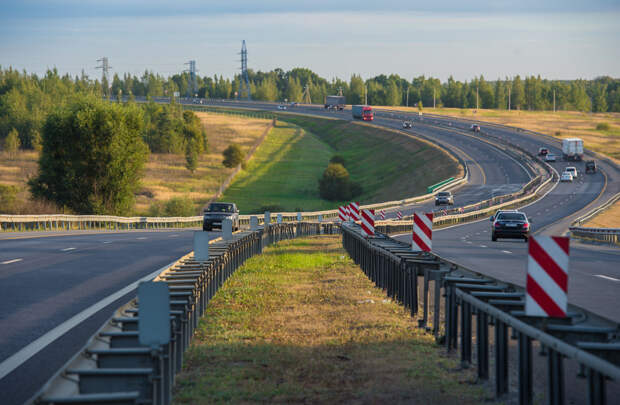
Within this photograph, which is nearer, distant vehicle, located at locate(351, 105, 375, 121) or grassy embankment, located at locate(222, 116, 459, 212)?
grassy embankment, located at locate(222, 116, 459, 212)

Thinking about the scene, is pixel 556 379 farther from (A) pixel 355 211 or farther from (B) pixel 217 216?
A: (B) pixel 217 216

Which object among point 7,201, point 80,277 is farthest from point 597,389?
point 7,201

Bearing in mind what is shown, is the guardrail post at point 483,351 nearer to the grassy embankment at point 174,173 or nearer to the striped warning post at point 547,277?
the striped warning post at point 547,277

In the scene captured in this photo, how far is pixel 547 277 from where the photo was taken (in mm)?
8250

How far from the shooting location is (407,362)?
9711mm

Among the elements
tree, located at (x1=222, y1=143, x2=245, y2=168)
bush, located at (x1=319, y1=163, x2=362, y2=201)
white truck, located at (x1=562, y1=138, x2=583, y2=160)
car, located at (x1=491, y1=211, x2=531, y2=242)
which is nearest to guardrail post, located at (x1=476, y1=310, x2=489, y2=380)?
car, located at (x1=491, y1=211, x2=531, y2=242)

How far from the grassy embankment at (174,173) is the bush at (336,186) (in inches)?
582

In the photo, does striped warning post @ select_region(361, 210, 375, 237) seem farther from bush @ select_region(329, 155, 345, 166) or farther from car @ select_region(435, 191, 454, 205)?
bush @ select_region(329, 155, 345, 166)

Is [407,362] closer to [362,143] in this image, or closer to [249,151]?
[249,151]

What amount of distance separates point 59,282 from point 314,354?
8.06m

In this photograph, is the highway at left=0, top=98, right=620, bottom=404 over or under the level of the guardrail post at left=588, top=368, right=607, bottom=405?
under

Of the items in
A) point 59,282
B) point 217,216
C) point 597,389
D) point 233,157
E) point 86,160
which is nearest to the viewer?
point 597,389

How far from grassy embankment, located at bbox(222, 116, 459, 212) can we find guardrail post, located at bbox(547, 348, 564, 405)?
85.1 meters

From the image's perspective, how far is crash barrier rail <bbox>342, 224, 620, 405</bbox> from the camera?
6.36 meters
